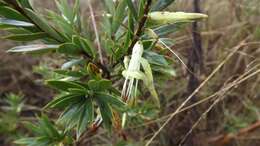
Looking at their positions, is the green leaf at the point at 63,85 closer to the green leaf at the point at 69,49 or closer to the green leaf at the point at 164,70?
the green leaf at the point at 69,49

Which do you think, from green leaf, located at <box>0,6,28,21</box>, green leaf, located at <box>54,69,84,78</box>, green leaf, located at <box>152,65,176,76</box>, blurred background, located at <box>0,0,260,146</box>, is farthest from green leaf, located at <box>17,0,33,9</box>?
blurred background, located at <box>0,0,260,146</box>

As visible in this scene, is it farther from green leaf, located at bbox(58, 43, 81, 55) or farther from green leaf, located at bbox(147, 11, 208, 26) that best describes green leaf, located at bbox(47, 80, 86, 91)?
green leaf, located at bbox(147, 11, 208, 26)

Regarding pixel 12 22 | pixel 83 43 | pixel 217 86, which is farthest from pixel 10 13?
pixel 217 86

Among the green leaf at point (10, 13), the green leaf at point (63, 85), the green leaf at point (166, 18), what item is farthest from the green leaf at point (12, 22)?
the green leaf at point (166, 18)

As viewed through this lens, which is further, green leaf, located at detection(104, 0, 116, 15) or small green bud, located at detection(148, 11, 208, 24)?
green leaf, located at detection(104, 0, 116, 15)

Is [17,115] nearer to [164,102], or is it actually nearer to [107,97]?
[164,102]

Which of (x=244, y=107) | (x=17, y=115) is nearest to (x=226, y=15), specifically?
(x=244, y=107)
